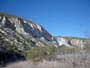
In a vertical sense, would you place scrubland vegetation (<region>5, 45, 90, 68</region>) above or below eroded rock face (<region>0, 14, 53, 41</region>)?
below

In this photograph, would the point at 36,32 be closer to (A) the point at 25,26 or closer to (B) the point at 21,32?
(A) the point at 25,26

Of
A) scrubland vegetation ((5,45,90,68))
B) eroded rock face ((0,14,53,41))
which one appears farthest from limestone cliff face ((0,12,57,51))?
scrubland vegetation ((5,45,90,68))

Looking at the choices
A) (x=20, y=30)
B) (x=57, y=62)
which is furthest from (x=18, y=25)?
(x=57, y=62)

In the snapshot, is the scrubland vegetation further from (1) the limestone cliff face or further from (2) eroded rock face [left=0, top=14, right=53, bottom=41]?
(2) eroded rock face [left=0, top=14, right=53, bottom=41]

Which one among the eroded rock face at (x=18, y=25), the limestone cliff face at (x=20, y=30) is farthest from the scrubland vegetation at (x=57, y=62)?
the eroded rock face at (x=18, y=25)

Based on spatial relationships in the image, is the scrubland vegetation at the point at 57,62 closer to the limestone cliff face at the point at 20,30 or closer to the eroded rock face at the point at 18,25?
the limestone cliff face at the point at 20,30

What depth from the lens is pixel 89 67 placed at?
55.5ft

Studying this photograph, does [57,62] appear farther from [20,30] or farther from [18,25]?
[18,25]

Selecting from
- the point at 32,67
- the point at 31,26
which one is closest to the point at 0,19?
the point at 31,26

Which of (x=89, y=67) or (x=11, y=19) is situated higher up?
(x=11, y=19)

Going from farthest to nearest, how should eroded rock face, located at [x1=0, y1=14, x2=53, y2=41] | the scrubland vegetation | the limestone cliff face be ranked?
eroded rock face, located at [x1=0, y1=14, x2=53, y2=41], the limestone cliff face, the scrubland vegetation

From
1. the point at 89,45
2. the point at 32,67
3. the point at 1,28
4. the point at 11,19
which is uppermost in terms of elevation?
the point at 11,19

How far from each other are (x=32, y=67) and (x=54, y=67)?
2186 mm

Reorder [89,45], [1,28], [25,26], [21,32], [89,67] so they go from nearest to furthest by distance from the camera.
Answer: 1. [89,67]
2. [89,45]
3. [1,28]
4. [21,32]
5. [25,26]
